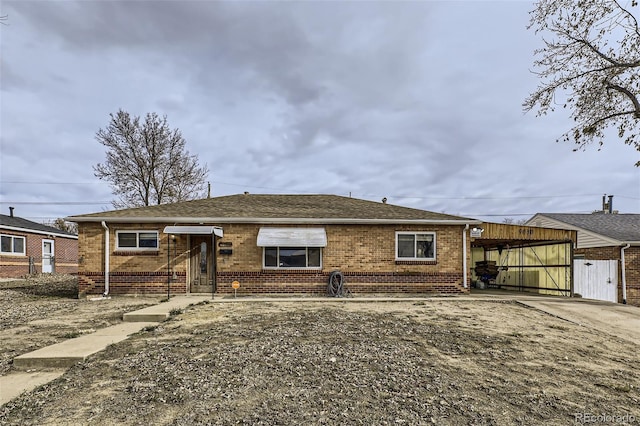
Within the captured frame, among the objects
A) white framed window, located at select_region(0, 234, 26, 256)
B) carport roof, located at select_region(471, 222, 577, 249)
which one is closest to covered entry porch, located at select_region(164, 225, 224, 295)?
carport roof, located at select_region(471, 222, 577, 249)

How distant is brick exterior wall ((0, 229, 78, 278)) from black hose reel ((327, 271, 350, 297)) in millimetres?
19635

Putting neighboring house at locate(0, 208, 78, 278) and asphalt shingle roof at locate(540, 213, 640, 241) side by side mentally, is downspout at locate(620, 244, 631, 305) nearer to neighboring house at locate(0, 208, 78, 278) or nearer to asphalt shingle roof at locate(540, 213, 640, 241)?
asphalt shingle roof at locate(540, 213, 640, 241)

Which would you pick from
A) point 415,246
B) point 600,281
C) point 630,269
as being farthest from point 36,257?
point 630,269

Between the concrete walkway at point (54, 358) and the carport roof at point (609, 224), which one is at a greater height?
the carport roof at point (609, 224)

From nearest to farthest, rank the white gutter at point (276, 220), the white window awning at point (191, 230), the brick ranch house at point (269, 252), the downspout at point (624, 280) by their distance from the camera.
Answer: the white window awning at point (191, 230) → the white gutter at point (276, 220) → the brick ranch house at point (269, 252) → the downspout at point (624, 280)

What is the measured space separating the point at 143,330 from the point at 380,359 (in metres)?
5.00

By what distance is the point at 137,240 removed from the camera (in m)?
12.9

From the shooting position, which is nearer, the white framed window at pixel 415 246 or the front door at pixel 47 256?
the white framed window at pixel 415 246

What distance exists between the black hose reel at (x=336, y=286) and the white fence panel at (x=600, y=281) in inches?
421

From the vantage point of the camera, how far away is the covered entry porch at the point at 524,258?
14.2 m

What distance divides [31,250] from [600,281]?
103 ft

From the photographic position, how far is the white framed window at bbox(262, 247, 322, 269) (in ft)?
43.3

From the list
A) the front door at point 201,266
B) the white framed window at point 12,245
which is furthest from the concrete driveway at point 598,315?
the white framed window at point 12,245

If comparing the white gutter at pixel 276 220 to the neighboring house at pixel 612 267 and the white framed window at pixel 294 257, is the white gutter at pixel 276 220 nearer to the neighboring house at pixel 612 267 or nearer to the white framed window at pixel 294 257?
the white framed window at pixel 294 257
